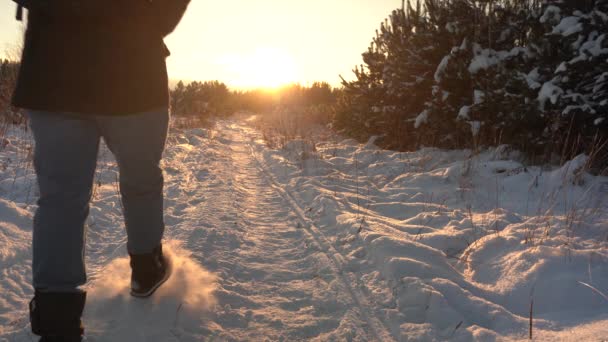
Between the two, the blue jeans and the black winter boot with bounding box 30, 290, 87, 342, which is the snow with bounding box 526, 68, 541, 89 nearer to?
the blue jeans

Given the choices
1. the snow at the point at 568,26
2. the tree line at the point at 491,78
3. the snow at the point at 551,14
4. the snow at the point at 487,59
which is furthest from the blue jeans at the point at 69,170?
the snow at the point at 487,59

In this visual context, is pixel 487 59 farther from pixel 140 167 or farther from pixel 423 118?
pixel 140 167

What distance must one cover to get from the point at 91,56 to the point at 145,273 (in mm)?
1058

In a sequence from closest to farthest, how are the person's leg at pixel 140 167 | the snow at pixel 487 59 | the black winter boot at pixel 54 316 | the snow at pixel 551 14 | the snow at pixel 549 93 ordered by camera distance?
the black winter boot at pixel 54 316 < the person's leg at pixel 140 167 < the snow at pixel 549 93 < the snow at pixel 551 14 < the snow at pixel 487 59

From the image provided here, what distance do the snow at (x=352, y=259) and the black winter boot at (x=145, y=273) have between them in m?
0.08

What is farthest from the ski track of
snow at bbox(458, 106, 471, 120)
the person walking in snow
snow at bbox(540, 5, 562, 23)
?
snow at bbox(540, 5, 562, 23)

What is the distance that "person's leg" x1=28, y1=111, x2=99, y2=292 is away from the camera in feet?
4.45

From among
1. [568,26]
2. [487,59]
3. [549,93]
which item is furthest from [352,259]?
[487,59]

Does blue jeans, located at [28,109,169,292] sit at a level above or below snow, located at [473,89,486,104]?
below

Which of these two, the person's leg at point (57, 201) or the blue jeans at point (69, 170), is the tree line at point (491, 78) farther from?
the person's leg at point (57, 201)

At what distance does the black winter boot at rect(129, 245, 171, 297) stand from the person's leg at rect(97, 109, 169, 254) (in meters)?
0.04

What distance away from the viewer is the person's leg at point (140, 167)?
5.05 feet

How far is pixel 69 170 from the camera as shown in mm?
1392

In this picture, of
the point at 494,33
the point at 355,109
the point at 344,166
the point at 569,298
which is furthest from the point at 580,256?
the point at 355,109
